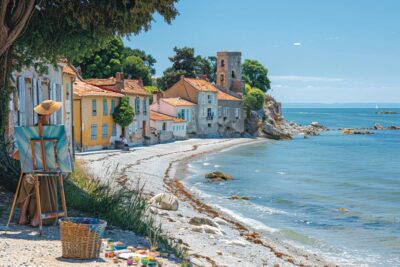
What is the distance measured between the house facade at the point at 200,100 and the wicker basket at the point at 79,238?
6385 cm

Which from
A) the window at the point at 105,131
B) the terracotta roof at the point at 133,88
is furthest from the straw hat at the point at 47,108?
the terracotta roof at the point at 133,88

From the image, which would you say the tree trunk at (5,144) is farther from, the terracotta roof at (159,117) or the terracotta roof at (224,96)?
the terracotta roof at (224,96)

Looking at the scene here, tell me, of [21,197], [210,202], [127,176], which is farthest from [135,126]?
[21,197]

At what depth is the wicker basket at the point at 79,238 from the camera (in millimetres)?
9172

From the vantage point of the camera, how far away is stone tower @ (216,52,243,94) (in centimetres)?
9000

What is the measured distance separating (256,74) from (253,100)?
23.7 metres

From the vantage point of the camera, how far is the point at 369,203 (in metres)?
29.8

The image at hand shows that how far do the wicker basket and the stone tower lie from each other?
80.9 metres

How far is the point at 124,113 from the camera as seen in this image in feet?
165

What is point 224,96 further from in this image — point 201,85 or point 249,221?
point 249,221

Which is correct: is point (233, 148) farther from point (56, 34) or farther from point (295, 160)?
point (56, 34)

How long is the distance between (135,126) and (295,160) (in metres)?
16.1

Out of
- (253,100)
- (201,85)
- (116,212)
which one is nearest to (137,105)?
(201,85)

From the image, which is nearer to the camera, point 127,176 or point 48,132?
point 48,132
